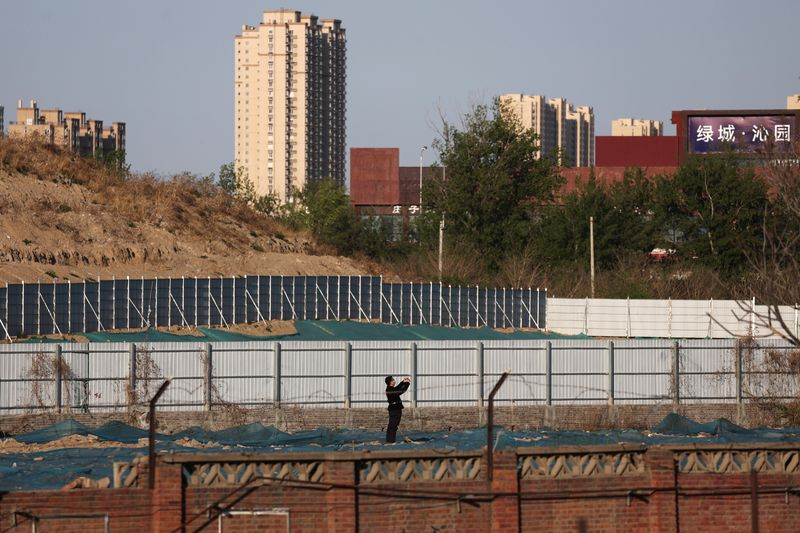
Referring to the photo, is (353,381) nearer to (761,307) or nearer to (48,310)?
(48,310)

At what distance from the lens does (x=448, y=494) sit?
19.3 meters

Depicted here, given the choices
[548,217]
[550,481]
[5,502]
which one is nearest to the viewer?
[5,502]

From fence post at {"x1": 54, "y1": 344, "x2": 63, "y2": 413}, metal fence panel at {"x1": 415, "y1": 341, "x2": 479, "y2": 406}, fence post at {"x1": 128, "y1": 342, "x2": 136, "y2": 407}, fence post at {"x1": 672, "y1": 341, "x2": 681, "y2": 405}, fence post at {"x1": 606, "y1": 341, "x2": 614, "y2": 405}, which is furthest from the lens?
fence post at {"x1": 672, "y1": 341, "x2": 681, "y2": 405}

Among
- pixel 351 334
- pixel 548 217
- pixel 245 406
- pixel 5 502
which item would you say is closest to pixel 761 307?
pixel 351 334

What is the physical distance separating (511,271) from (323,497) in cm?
5640

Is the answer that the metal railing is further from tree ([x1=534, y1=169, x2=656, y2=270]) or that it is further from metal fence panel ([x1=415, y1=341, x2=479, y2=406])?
tree ([x1=534, y1=169, x2=656, y2=270])

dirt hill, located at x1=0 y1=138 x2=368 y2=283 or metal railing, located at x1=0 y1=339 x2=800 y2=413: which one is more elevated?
dirt hill, located at x1=0 y1=138 x2=368 y2=283

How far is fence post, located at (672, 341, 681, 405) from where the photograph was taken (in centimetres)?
3794

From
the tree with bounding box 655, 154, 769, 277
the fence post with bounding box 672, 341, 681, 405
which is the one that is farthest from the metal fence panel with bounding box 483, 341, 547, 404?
the tree with bounding box 655, 154, 769, 277

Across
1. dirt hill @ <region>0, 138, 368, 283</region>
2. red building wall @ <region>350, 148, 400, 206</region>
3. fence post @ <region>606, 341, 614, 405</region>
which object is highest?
red building wall @ <region>350, 148, 400, 206</region>

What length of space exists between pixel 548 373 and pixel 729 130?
80514mm

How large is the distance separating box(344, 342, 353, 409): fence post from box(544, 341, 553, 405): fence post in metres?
5.57

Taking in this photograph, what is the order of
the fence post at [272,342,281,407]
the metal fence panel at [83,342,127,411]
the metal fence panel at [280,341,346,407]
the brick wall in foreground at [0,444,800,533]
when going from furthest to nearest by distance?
the metal fence panel at [280,341,346,407] < the fence post at [272,342,281,407] < the metal fence panel at [83,342,127,411] < the brick wall in foreground at [0,444,800,533]

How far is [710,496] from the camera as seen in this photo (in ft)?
65.3
